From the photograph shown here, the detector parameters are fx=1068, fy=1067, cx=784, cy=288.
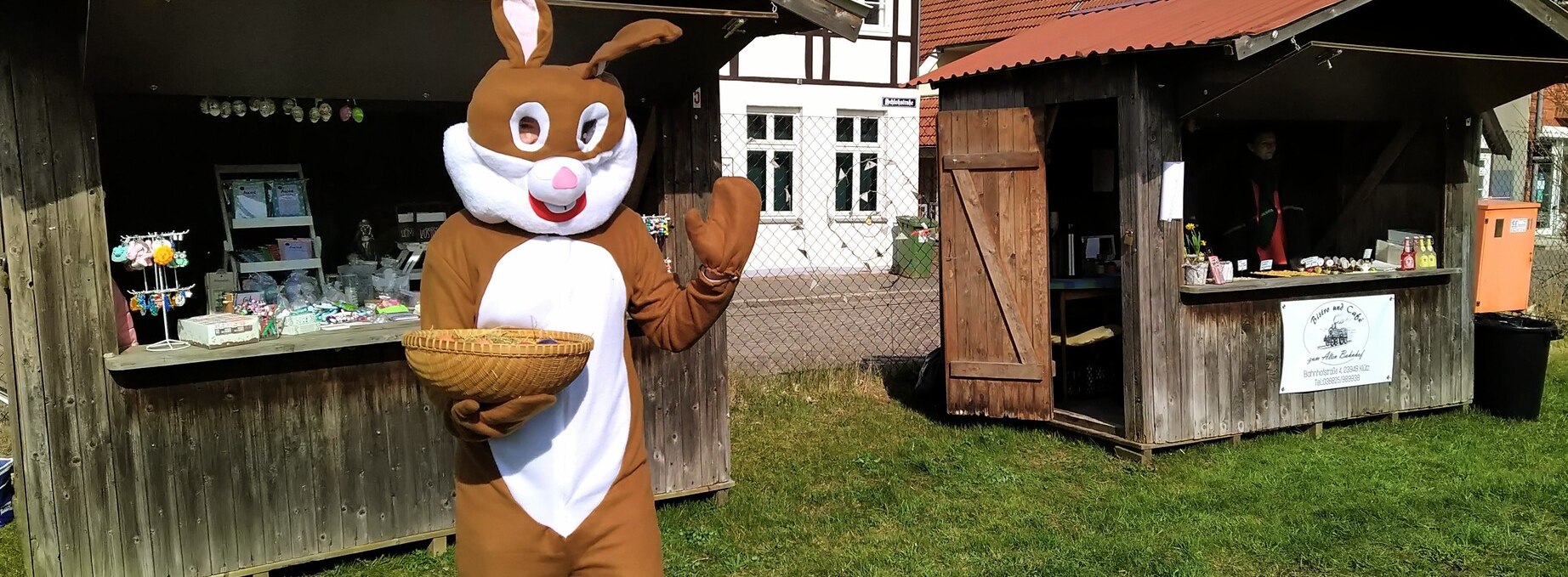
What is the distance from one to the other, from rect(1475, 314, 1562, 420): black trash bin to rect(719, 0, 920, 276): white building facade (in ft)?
26.8

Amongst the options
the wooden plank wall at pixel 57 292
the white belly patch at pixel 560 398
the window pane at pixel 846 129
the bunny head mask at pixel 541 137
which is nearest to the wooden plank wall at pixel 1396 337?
the white belly patch at pixel 560 398

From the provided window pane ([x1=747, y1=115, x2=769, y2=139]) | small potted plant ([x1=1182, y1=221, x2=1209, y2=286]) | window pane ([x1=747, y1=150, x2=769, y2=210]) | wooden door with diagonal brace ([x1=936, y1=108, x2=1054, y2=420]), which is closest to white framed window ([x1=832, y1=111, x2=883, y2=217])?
window pane ([x1=747, y1=115, x2=769, y2=139])

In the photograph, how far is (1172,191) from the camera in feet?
18.0

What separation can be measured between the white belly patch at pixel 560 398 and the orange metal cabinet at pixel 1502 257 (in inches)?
276

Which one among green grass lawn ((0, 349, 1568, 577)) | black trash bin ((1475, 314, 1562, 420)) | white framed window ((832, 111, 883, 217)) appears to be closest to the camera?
green grass lawn ((0, 349, 1568, 577))

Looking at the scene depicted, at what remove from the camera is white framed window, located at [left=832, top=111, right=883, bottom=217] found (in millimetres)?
15031

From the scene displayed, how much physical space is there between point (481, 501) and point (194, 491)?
187 cm

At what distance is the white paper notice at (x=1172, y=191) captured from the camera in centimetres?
546

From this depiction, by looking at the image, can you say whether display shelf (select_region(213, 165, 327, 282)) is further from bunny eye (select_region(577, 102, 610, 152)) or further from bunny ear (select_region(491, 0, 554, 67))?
bunny eye (select_region(577, 102, 610, 152))

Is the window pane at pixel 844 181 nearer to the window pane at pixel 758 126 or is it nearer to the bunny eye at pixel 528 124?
the window pane at pixel 758 126

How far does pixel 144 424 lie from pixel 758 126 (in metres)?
11.1

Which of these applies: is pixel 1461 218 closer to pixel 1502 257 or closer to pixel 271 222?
pixel 1502 257

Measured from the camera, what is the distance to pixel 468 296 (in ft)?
8.84

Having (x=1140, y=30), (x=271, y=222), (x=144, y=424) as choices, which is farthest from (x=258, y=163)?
(x=1140, y=30)
